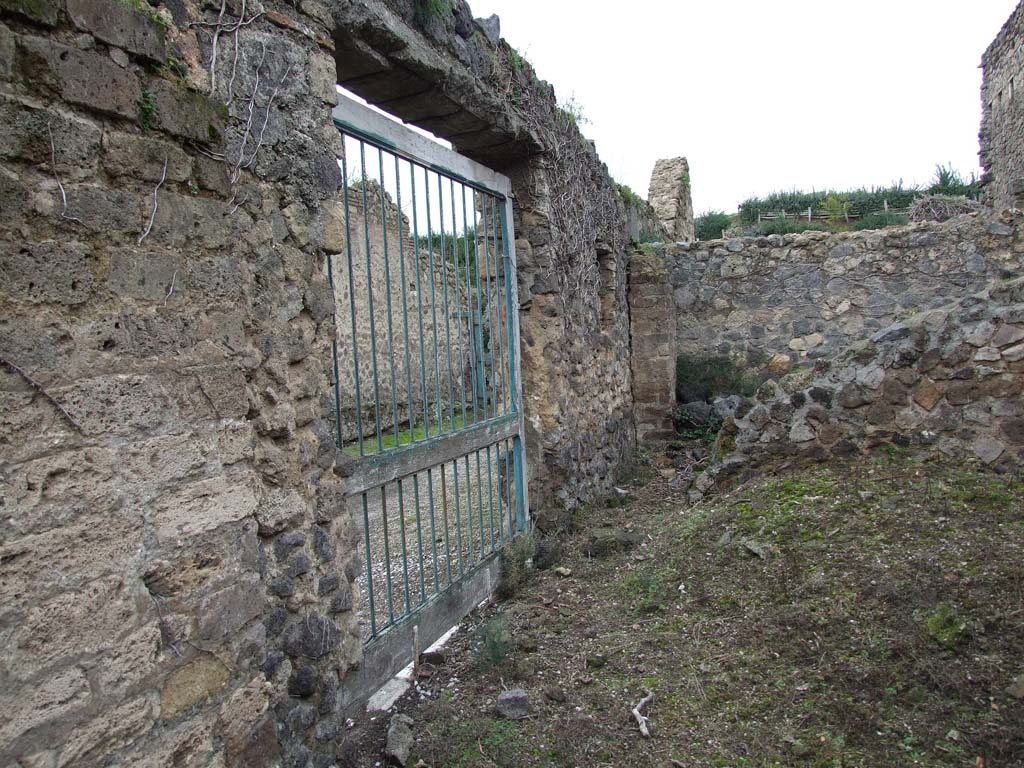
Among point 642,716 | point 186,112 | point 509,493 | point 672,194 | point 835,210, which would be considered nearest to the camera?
point 186,112

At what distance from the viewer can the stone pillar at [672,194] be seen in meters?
10.8

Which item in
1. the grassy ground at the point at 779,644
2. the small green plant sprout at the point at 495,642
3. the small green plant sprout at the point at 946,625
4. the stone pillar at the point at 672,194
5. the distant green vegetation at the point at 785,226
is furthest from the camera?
the distant green vegetation at the point at 785,226

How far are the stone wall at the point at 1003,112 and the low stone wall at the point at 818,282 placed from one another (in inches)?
80.1

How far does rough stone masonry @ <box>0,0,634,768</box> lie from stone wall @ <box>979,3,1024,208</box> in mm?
9348

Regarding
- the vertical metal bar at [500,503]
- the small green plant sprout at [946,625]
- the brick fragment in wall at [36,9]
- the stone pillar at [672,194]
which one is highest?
the stone pillar at [672,194]

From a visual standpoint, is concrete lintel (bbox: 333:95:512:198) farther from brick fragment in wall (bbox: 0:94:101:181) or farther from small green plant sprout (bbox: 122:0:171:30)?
brick fragment in wall (bbox: 0:94:101:181)

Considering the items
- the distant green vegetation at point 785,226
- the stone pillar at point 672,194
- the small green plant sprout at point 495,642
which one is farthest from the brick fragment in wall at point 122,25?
the distant green vegetation at point 785,226

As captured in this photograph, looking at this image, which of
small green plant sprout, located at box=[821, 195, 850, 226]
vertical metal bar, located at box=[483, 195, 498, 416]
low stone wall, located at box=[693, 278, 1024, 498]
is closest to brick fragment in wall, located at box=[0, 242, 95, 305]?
vertical metal bar, located at box=[483, 195, 498, 416]

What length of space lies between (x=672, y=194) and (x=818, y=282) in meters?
3.80

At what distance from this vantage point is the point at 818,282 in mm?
7719

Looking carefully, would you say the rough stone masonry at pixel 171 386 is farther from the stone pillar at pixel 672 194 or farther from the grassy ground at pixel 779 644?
the stone pillar at pixel 672 194

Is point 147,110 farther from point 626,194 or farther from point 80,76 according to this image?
point 626,194

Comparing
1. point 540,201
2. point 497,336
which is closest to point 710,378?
point 540,201

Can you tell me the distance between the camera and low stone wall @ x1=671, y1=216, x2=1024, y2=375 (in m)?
7.30
